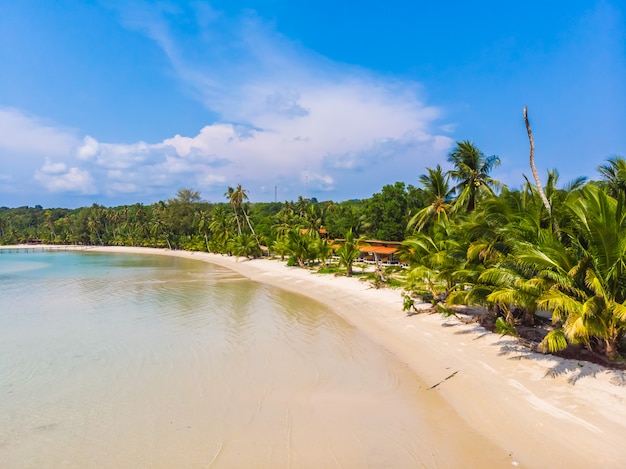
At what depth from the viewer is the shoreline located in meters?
5.46

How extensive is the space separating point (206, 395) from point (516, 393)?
6516 millimetres

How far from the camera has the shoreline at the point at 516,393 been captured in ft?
17.9

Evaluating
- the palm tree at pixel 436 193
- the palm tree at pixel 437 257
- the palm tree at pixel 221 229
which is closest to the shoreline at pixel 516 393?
the palm tree at pixel 437 257

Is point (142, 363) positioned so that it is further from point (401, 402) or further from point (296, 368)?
point (401, 402)

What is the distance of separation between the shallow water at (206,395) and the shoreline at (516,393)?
71 centimetres

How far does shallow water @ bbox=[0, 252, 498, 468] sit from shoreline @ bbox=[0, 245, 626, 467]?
2.34ft

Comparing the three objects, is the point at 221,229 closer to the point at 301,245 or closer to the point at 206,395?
the point at 301,245

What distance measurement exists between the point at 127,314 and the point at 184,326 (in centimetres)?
432

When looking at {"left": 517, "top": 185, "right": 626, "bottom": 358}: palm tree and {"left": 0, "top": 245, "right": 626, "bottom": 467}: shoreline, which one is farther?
{"left": 517, "top": 185, "right": 626, "bottom": 358}: palm tree

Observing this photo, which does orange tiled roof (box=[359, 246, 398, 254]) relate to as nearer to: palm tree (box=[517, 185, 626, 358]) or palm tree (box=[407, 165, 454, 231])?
palm tree (box=[407, 165, 454, 231])

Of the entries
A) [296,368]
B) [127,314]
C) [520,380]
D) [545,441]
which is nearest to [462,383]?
[520,380]

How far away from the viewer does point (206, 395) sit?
816 cm

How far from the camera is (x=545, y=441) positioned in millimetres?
5637

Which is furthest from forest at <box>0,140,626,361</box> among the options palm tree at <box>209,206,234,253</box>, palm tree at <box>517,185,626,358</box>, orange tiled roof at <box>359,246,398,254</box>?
palm tree at <box>209,206,234,253</box>
